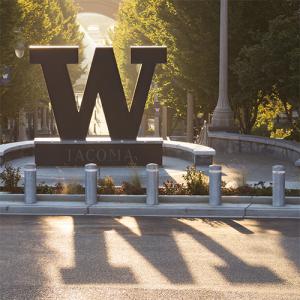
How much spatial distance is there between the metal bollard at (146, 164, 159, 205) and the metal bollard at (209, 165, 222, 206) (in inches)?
47.4

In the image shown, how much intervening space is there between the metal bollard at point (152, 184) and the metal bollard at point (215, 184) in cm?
120

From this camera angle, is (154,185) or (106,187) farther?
(106,187)

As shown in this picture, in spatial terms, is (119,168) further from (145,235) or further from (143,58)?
(145,235)

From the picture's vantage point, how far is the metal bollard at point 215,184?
17.2 meters

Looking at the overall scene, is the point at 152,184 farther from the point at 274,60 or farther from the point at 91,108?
the point at 274,60

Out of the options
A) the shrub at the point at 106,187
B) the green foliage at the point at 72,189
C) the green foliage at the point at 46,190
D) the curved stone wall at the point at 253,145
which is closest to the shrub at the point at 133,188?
the shrub at the point at 106,187

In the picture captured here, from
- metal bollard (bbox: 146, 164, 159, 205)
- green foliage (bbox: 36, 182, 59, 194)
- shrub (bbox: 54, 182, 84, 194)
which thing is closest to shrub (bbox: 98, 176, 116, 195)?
shrub (bbox: 54, 182, 84, 194)

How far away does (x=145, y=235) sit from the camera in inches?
563

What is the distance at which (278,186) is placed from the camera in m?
17.2

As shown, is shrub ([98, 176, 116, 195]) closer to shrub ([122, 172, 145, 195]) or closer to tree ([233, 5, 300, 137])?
shrub ([122, 172, 145, 195])

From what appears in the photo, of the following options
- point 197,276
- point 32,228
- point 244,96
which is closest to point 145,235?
point 32,228

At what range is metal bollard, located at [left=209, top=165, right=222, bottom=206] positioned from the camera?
56.5 ft

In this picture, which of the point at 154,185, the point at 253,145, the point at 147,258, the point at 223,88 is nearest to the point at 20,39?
the point at 223,88

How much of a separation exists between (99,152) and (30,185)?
8699mm
